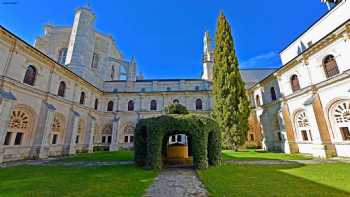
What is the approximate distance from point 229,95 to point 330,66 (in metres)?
9.01

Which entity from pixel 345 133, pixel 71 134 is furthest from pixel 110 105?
pixel 345 133

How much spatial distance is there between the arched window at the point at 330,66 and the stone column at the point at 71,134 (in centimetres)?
2562

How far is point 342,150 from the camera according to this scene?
11859mm

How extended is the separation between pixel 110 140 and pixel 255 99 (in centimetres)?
2409

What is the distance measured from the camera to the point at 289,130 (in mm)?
16828

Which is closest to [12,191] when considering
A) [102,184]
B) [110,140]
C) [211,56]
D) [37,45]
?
[102,184]

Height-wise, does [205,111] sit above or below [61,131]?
above

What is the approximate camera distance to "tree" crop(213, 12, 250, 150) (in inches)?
729

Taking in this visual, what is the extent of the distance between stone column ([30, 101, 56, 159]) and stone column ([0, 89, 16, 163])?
247 centimetres

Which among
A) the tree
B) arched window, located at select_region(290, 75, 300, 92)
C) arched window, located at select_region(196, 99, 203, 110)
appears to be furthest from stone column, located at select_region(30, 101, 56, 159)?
arched window, located at select_region(290, 75, 300, 92)

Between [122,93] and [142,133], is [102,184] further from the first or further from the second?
[122,93]

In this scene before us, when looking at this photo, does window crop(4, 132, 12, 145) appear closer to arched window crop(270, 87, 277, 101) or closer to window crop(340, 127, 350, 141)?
window crop(340, 127, 350, 141)

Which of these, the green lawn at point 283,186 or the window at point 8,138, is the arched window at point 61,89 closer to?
the window at point 8,138

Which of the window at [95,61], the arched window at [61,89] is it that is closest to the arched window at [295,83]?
the arched window at [61,89]
